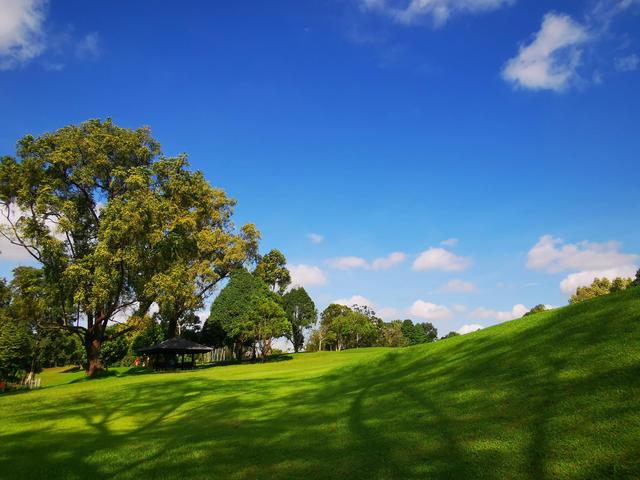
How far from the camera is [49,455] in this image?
919 cm

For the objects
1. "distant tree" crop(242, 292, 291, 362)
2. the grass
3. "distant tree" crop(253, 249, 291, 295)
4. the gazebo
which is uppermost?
"distant tree" crop(253, 249, 291, 295)

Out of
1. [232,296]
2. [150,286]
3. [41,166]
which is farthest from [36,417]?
[232,296]

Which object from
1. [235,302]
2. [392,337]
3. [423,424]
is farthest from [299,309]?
[423,424]

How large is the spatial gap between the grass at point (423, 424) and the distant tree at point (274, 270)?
4956 centimetres

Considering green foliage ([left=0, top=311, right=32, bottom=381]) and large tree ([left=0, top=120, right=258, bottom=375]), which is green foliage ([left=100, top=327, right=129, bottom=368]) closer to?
green foliage ([left=0, top=311, right=32, bottom=381])

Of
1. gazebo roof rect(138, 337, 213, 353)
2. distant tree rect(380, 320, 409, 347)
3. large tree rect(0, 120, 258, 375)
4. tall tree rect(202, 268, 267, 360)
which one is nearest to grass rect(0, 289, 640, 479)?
large tree rect(0, 120, 258, 375)

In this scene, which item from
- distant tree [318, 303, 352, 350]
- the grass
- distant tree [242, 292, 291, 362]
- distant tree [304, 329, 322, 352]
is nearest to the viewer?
the grass

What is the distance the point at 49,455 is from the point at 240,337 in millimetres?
44211

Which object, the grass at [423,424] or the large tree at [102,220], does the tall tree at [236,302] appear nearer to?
the large tree at [102,220]

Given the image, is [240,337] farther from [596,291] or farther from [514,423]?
[596,291]

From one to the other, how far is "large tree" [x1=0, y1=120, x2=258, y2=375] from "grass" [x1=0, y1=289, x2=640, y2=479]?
18550mm

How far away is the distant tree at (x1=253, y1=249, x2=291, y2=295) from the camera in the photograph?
65.3 meters

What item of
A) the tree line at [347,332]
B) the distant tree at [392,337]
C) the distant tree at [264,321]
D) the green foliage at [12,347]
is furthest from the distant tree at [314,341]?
the green foliage at [12,347]

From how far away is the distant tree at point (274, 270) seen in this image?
214 ft
